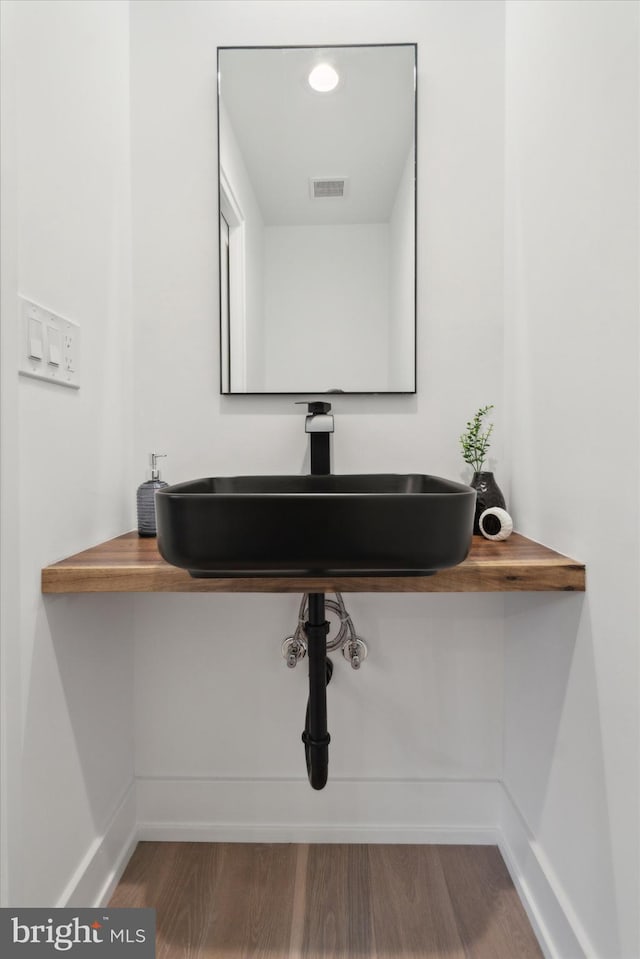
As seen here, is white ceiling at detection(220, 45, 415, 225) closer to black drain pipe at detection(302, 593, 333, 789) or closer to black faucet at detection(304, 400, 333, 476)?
black faucet at detection(304, 400, 333, 476)

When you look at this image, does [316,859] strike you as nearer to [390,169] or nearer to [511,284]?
[511,284]

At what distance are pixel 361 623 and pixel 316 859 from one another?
1.93ft

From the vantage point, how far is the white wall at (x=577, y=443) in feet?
2.76

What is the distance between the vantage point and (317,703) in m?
1.12

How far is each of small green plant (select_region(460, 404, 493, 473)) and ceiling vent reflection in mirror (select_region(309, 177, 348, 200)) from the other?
0.67 m

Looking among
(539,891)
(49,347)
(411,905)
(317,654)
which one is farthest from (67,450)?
(539,891)

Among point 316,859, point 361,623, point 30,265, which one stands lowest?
point 316,859

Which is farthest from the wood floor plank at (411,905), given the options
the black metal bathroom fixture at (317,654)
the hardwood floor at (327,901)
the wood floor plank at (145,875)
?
the wood floor plank at (145,875)

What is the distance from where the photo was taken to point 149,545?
1.23 m

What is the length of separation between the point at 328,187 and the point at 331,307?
12.1 inches

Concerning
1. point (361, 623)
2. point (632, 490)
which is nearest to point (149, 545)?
point (361, 623)

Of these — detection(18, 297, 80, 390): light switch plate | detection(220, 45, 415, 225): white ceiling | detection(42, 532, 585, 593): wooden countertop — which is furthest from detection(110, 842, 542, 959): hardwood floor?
detection(220, 45, 415, 225): white ceiling

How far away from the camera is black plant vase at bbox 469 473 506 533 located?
4.19 feet

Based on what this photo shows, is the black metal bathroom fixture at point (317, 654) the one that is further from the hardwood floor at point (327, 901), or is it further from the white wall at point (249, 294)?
the hardwood floor at point (327, 901)
